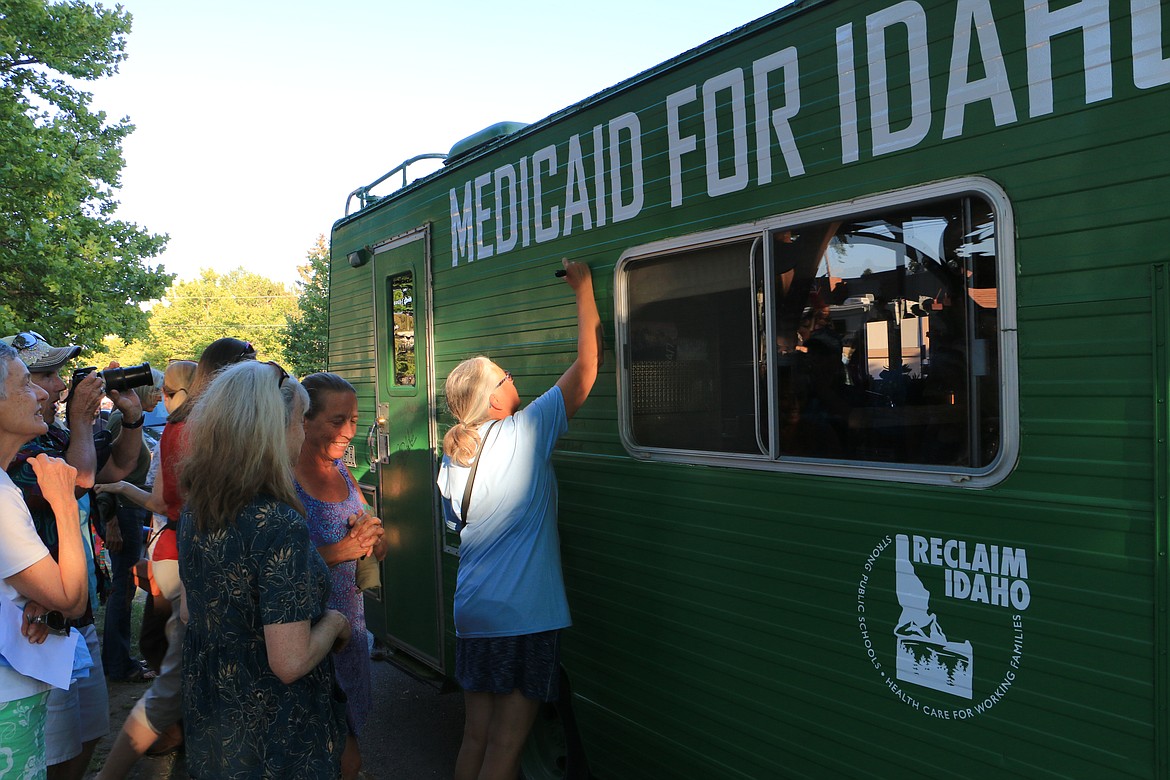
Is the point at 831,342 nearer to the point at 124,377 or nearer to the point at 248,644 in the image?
the point at 248,644

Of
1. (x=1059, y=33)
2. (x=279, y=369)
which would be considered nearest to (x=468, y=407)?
(x=279, y=369)

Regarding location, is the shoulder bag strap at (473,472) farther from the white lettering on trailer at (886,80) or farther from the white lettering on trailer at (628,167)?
the white lettering on trailer at (886,80)

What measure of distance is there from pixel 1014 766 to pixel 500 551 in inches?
69.8

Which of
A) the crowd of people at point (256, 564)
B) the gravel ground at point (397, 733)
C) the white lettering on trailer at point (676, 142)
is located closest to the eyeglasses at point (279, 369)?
the crowd of people at point (256, 564)

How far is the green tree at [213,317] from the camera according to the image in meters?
55.5

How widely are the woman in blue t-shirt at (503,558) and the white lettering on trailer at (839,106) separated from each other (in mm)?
863

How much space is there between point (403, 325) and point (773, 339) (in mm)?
2967

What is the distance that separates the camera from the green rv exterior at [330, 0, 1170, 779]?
1.95 metres

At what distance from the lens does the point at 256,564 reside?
2305mm

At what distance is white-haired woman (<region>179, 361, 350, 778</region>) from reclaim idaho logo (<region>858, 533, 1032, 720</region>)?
1.53 metres

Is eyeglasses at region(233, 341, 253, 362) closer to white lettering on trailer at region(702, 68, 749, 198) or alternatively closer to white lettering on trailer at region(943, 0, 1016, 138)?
white lettering on trailer at region(702, 68, 749, 198)

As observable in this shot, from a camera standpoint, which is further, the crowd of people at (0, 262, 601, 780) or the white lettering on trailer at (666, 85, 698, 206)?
the white lettering on trailer at (666, 85, 698, 206)

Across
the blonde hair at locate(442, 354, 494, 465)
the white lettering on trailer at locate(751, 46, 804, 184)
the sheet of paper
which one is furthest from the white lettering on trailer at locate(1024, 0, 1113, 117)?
the sheet of paper

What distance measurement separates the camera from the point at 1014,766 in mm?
2100
